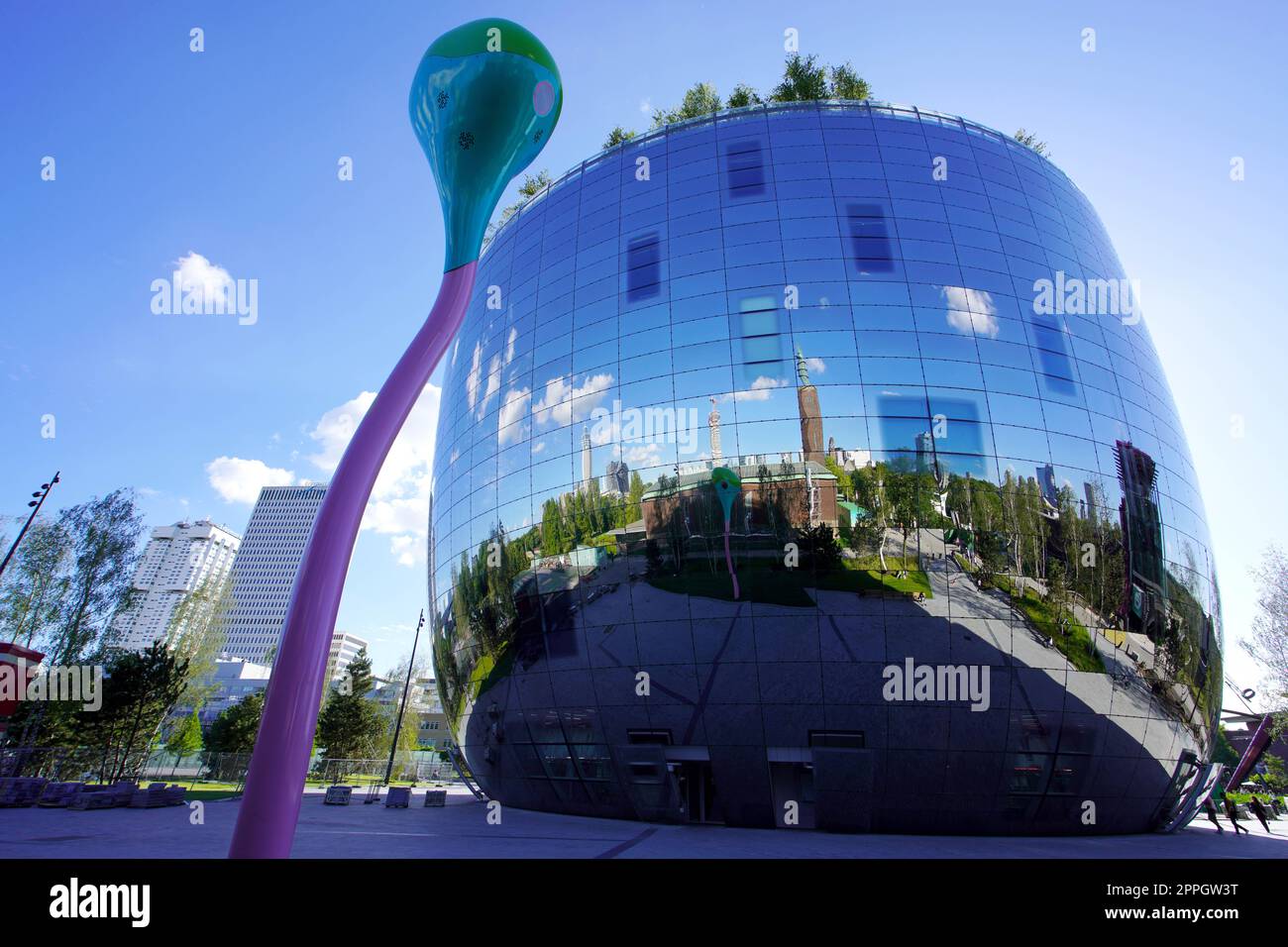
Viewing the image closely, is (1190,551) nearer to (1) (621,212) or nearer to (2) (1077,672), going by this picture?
(2) (1077,672)

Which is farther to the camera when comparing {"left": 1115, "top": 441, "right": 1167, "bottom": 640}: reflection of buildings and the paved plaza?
{"left": 1115, "top": 441, "right": 1167, "bottom": 640}: reflection of buildings

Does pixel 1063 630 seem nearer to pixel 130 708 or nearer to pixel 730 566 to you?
pixel 730 566

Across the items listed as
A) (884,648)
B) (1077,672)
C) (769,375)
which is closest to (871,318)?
(769,375)

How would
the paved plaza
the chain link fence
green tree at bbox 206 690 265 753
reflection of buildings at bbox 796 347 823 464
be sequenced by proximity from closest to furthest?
1. the paved plaza
2. reflection of buildings at bbox 796 347 823 464
3. the chain link fence
4. green tree at bbox 206 690 265 753

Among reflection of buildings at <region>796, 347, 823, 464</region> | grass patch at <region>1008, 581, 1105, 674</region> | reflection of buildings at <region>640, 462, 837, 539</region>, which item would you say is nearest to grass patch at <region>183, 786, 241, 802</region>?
reflection of buildings at <region>640, 462, 837, 539</region>

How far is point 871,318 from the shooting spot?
13.2m

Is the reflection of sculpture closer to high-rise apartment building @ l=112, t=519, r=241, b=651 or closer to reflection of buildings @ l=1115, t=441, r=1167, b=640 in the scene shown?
reflection of buildings @ l=1115, t=441, r=1167, b=640

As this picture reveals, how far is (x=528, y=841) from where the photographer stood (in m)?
9.90

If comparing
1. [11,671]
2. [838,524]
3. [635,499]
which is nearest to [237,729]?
[11,671]

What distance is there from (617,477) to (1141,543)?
1120cm

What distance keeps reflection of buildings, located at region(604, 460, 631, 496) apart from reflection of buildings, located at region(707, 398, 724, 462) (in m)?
1.91

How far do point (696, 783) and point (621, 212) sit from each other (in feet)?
45.9

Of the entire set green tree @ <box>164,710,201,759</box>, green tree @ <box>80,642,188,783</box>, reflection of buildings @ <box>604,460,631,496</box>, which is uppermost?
reflection of buildings @ <box>604,460,631,496</box>

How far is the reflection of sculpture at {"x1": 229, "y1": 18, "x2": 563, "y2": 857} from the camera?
96.6 inches
